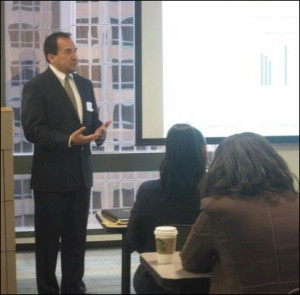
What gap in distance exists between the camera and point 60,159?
3.43 meters

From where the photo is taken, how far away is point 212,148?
4945 mm

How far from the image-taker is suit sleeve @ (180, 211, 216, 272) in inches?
77.1

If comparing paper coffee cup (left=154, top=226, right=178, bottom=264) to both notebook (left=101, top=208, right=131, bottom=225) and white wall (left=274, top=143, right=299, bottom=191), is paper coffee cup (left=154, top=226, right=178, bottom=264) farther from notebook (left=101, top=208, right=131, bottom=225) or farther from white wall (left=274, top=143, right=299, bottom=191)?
white wall (left=274, top=143, right=299, bottom=191)

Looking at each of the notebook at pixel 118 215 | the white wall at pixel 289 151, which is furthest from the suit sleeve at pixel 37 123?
the white wall at pixel 289 151

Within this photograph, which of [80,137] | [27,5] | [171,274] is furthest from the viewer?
[27,5]

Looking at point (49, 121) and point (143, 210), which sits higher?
point (49, 121)

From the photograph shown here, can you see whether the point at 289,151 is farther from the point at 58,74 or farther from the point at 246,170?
the point at 246,170

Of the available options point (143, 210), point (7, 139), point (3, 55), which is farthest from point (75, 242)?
point (3, 55)

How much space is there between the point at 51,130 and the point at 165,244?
1448 millimetres

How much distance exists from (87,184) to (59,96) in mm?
529

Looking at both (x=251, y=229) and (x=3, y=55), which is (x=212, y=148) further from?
(x=251, y=229)

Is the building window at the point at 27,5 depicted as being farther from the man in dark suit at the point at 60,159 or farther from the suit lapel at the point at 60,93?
the suit lapel at the point at 60,93

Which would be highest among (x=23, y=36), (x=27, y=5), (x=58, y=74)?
(x=27, y=5)

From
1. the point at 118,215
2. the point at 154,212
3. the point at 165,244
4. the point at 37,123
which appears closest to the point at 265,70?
the point at 37,123
